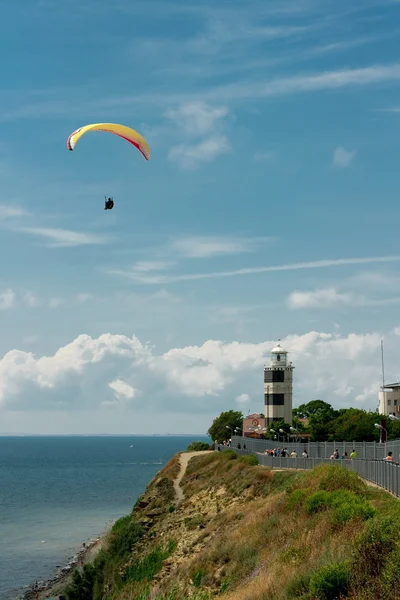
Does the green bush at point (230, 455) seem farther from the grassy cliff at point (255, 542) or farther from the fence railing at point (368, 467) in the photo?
the fence railing at point (368, 467)

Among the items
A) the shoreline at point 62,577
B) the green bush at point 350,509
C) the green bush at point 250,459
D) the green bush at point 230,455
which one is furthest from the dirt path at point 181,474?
the green bush at point 350,509

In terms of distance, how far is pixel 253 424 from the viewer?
123m

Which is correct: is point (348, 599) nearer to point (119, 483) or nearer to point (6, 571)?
point (6, 571)

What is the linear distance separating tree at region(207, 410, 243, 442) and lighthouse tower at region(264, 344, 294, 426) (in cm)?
835

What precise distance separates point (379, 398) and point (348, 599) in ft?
380

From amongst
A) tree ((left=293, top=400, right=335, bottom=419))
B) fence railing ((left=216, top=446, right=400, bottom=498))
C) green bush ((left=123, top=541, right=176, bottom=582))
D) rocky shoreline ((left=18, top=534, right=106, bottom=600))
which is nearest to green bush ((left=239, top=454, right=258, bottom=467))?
fence railing ((left=216, top=446, right=400, bottom=498))

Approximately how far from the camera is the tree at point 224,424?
12519 cm

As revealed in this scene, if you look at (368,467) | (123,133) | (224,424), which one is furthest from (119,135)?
(224,424)

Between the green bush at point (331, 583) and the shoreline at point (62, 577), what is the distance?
3778 centimetres

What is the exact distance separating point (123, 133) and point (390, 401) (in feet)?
306

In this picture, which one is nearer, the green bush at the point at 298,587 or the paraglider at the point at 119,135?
the green bush at the point at 298,587

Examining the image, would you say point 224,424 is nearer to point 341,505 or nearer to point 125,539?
point 125,539

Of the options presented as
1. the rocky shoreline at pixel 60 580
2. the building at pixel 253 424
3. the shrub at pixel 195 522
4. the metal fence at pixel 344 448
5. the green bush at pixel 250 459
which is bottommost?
the rocky shoreline at pixel 60 580

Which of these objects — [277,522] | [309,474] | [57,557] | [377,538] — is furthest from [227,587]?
[57,557]
